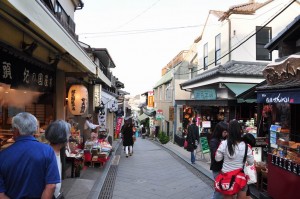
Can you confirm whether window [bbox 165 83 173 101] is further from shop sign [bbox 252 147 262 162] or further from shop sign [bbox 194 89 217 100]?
shop sign [bbox 252 147 262 162]

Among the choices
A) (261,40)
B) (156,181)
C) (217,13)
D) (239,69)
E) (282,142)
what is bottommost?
(156,181)

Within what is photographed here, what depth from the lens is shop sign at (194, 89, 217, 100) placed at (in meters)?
18.8

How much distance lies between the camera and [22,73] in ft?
22.2

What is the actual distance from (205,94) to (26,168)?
1712 cm

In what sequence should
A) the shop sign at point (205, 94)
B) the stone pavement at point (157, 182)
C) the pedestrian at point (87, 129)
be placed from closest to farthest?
the stone pavement at point (157, 182), the pedestrian at point (87, 129), the shop sign at point (205, 94)

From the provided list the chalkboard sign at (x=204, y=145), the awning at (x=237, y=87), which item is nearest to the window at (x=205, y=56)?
the awning at (x=237, y=87)

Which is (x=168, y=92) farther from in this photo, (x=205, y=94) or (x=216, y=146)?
(x=216, y=146)

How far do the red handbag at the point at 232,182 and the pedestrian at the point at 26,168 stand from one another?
326cm

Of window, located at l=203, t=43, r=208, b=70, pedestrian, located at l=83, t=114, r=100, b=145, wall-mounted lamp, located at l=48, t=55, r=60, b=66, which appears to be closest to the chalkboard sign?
pedestrian, located at l=83, t=114, r=100, b=145

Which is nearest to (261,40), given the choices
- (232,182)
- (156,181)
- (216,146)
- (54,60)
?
(156,181)

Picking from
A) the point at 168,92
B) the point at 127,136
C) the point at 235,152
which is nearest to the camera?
the point at 235,152

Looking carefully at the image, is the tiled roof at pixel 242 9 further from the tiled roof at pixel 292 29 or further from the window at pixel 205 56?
the tiled roof at pixel 292 29

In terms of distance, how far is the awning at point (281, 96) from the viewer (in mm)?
7505

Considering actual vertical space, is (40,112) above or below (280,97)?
below
